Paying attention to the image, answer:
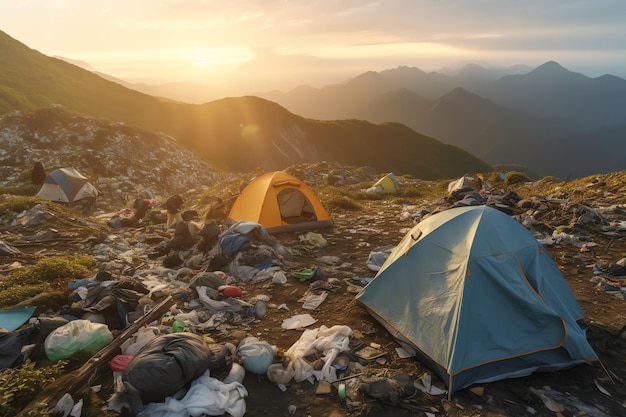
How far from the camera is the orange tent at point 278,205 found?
1151 centimetres

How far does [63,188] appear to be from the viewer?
1719 centimetres

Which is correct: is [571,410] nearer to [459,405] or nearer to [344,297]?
[459,405]

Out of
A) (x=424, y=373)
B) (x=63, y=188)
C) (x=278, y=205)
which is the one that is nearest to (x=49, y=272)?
(x=278, y=205)

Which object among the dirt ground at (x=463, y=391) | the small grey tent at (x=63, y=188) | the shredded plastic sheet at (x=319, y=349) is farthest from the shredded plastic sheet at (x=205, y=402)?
the small grey tent at (x=63, y=188)

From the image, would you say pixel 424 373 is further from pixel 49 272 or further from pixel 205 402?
pixel 49 272

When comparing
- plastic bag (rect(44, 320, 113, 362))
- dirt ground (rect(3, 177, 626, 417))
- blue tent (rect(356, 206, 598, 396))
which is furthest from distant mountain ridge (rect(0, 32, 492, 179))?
blue tent (rect(356, 206, 598, 396))

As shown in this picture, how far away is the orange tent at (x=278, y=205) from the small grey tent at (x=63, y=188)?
33.9 ft

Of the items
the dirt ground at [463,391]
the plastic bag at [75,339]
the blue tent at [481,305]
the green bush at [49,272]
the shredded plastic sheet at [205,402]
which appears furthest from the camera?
the green bush at [49,272]

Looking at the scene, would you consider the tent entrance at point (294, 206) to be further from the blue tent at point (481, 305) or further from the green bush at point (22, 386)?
the green bush at point (22, 386)

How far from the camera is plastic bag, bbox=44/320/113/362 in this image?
492 centimetres

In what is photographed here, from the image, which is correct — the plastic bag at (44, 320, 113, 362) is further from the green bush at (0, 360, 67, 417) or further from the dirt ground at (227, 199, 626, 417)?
the dirt ground at (227, 199, 626, 417)

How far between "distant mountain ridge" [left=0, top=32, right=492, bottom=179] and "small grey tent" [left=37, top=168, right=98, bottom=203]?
36.2 meters

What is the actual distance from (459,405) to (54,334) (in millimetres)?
5787

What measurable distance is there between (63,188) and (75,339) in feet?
50.5
